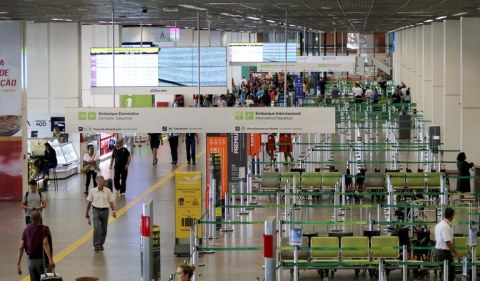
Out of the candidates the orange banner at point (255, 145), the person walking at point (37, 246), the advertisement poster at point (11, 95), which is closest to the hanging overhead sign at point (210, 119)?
the person walking at point (37, 246)

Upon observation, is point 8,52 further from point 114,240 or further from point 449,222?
point 449,222

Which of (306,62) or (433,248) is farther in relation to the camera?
(306,62)

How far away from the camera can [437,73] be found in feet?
121

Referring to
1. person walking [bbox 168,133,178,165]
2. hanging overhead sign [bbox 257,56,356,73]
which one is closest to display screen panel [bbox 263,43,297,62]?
hanging overhead sign [bbox 257,56,356,73]

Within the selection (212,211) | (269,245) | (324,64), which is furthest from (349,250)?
(324,64)

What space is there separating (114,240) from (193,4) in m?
4.71

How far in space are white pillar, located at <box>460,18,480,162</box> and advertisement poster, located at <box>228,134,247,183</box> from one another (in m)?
7.18

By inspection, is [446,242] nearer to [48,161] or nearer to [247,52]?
[48,161]

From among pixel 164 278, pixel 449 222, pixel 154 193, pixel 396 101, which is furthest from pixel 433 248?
pixel 396 101

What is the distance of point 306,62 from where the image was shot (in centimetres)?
3856

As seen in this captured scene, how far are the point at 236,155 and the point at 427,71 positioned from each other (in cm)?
1666

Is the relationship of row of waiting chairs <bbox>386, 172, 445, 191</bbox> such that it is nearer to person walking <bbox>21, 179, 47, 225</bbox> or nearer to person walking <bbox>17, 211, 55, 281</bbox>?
person walking <bbox>21, 179, 47, 225</bbox>

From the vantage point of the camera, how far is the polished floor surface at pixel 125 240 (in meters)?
17.1

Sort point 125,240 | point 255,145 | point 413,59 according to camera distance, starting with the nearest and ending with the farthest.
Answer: point 125,240
point 255,145
point 413,59
